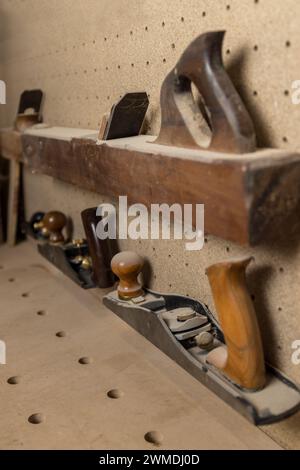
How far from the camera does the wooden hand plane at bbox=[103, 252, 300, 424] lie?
0.74 m

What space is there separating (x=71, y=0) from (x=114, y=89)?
346 millimetres

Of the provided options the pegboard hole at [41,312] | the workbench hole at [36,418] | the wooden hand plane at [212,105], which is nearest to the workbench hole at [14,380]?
the workbench hole at [36,418]

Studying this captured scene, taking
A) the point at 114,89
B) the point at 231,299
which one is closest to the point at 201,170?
the point at 231,299

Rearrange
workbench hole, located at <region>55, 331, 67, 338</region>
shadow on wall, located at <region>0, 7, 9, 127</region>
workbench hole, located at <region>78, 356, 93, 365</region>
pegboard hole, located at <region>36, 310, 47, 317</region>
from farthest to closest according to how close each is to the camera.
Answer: shadow on wall, located at <region>0, 7, 9, 127</region> → pegboard hole, located at <region>36, 310, 47, 317</region> → workbench hole, located at <region>55, 331, 67, 338</region> → workbench hole, located at <region>78, 356, 93, 365</region>

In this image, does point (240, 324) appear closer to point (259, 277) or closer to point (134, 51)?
point (259, 277)

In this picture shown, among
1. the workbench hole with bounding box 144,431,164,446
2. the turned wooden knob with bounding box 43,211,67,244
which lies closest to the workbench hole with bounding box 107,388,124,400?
the workbench hole with bounding box 144,431,164,446

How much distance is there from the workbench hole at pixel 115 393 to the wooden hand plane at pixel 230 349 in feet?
0.41

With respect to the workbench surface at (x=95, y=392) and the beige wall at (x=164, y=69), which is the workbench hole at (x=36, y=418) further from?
the beige wall at (x=164, y=69)

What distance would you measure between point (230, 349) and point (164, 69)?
0.60 metres

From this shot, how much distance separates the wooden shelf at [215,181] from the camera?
0.63 m

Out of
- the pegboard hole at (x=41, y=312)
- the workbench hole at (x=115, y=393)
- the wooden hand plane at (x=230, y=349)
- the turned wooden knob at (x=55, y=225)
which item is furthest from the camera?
the turned wooden knob at (x=55, y=225)

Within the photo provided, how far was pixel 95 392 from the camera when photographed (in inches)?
34.6

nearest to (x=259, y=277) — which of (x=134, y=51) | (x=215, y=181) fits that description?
(x=215, y=181)

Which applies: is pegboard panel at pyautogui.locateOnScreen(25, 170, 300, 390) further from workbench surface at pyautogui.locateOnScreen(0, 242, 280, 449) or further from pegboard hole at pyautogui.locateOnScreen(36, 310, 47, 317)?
pegboard hole at pyautogui.locateOnScreen(36, 310, 47, 317)
